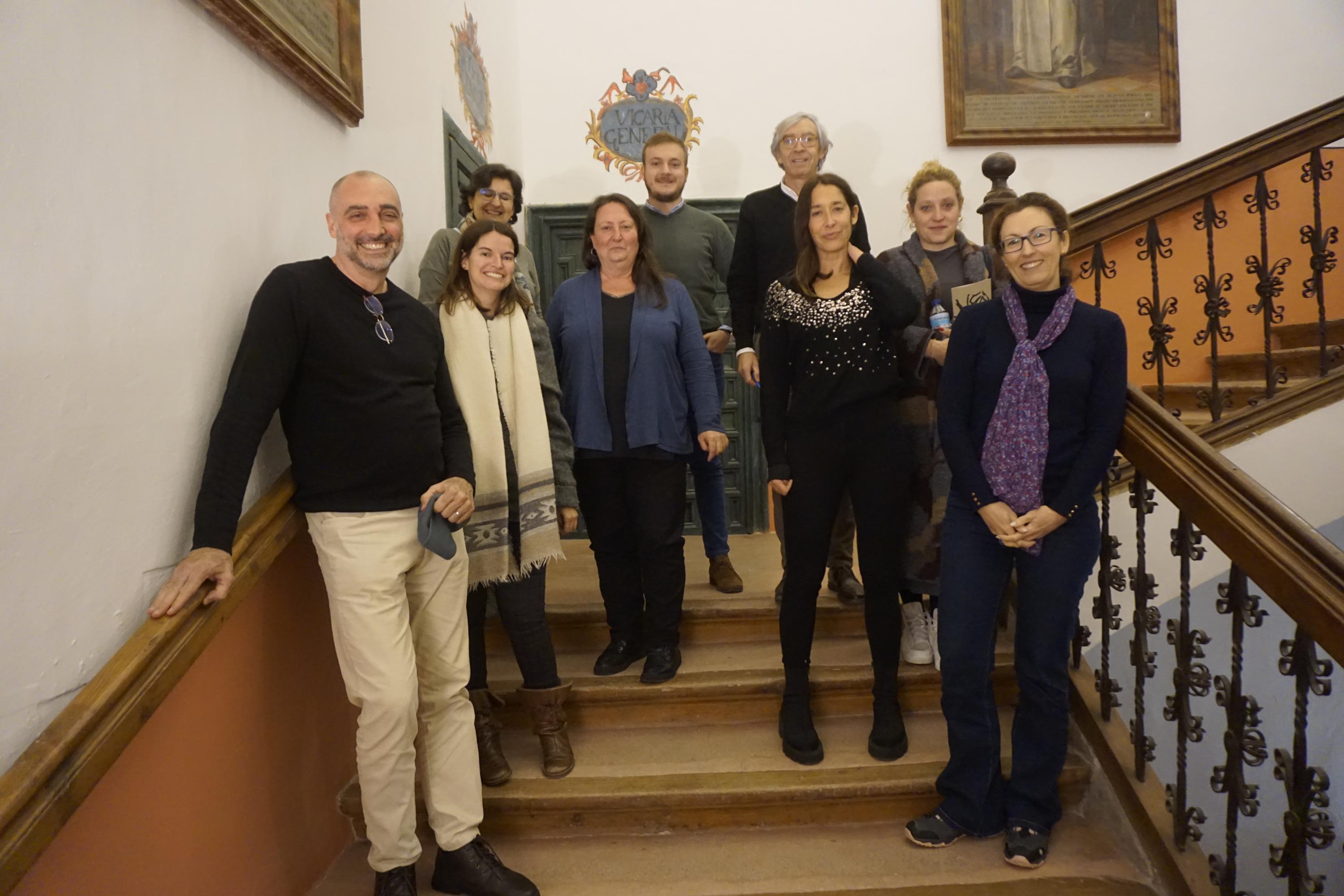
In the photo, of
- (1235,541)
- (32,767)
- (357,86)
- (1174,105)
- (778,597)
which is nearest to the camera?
(32,767)

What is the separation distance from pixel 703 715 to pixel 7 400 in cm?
188

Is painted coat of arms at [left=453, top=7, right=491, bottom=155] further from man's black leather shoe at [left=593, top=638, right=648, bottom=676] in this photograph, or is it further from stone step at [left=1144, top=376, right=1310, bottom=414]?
stone step at [left=1144, top=376, right=1310, bottom=414]

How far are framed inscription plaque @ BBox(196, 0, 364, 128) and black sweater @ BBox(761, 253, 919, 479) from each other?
50.0 inches

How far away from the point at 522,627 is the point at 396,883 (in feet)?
2.07

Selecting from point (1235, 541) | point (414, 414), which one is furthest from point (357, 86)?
point (1235, 541)

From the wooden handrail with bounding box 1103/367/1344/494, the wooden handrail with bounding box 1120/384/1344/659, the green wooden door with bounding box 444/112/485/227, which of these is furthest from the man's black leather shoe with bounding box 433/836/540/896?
the wooden handrail with bounding box 1103/367/1344/494

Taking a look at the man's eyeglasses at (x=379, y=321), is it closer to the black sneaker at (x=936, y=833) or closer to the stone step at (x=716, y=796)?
the stone step at (x=716, y=796)

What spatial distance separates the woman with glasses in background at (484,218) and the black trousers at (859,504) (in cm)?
95

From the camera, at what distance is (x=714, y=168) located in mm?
4273

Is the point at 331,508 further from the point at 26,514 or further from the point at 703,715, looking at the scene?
the point at 703,715

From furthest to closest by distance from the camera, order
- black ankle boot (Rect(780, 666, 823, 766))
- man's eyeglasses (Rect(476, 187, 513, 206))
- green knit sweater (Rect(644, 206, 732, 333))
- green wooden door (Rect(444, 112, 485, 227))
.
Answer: green wooden door (Rect(444, 112, 485, 227)) → green knit sweater (Rect(644, 206, 732, 333)) → man's eyeglasses (Rect(476, 187, 513, 206)) → black ankle boot (Rect(780, 666, 823, 766))

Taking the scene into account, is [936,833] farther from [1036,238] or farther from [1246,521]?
[1036,238]

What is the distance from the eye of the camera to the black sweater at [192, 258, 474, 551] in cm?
150

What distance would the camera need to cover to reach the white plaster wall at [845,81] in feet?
13.9
